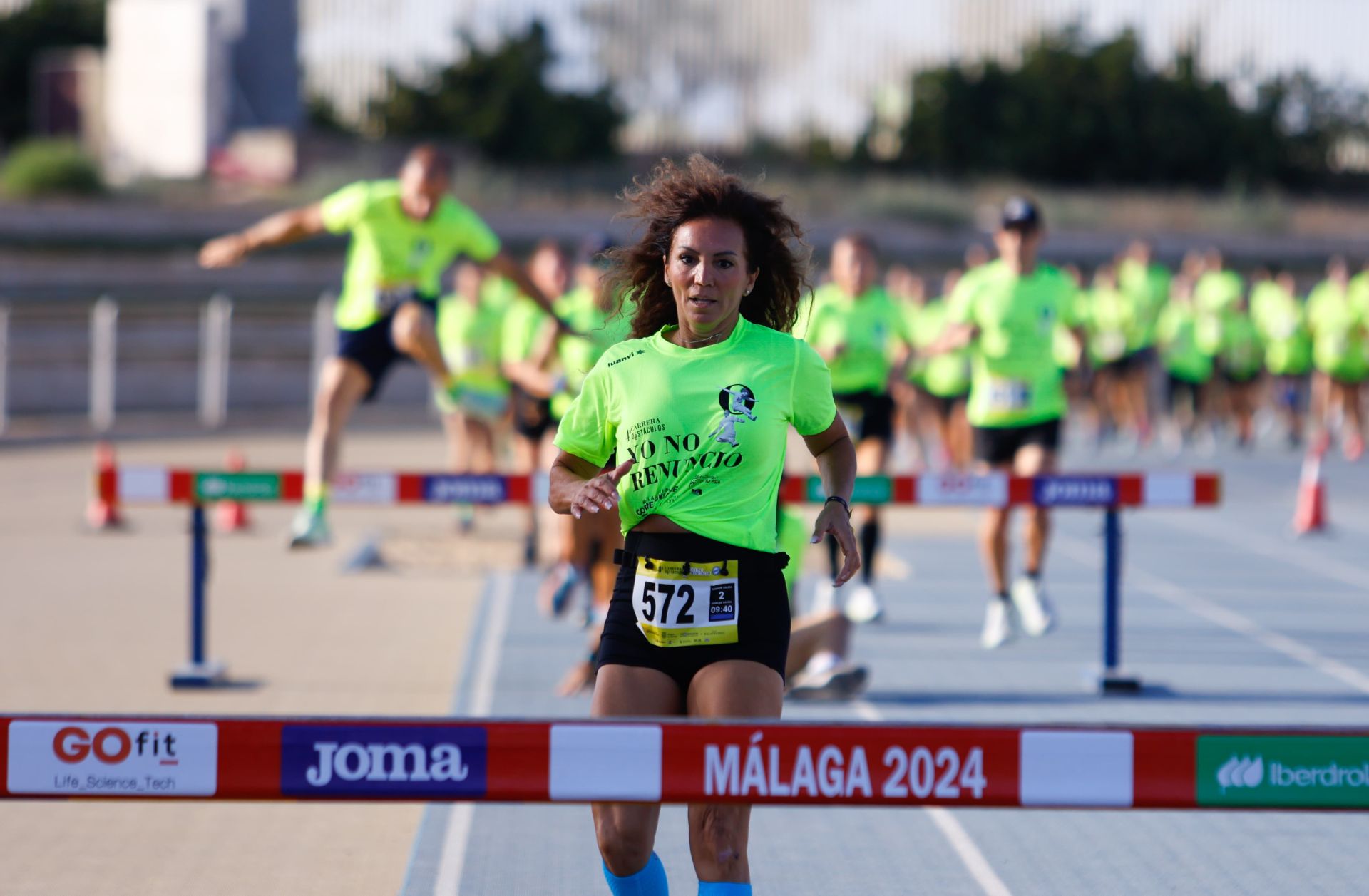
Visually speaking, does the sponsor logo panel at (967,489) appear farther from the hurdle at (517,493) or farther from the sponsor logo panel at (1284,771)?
the sponsor logo panel at (1284,771)

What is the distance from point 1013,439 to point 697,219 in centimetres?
589

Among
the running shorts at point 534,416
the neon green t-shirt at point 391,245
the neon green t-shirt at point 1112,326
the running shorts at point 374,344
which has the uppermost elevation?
the neon green t-shirt at point 1112,326

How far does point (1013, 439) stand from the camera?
948 cm

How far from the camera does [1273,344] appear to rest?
75.3 feet

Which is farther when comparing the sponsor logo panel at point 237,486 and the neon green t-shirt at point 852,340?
the neon green t-shirt at point 852,340

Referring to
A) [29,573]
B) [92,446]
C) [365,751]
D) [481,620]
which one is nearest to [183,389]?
[92,446]

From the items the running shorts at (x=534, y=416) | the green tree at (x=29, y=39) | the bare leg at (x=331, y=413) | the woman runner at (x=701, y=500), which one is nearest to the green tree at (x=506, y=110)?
the green tree at (x=29, y=39)

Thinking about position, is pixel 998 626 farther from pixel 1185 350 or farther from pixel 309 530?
pixel 1185 350

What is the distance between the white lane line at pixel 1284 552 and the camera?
12.7 metres

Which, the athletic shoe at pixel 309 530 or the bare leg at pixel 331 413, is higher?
the bare leg at pixel 331 413

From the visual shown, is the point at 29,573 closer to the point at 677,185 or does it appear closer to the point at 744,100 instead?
the point at 677,185

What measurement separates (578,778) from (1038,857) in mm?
3018

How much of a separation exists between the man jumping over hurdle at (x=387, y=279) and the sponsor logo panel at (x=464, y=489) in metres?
0.55

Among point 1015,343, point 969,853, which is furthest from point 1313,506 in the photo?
point 969,853
